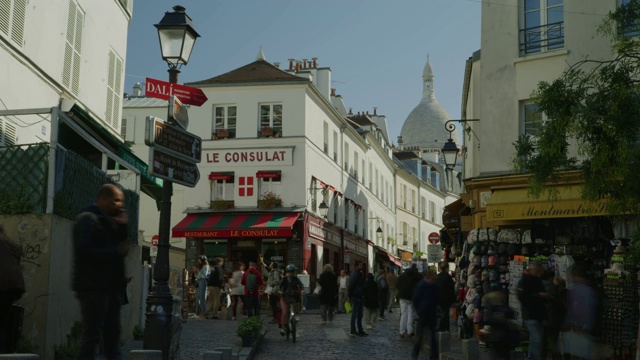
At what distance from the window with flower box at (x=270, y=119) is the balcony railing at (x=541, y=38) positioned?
19672mm

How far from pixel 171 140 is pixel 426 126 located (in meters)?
136

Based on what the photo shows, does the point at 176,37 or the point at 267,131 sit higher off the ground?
the point at 267,131

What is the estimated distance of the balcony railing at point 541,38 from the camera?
1906 centimetres

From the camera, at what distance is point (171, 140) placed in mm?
10008

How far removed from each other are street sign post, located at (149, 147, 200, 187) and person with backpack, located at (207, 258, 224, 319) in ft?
40.7

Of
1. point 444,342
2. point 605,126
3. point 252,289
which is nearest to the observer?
point 605,126

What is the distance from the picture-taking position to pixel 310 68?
49438mm

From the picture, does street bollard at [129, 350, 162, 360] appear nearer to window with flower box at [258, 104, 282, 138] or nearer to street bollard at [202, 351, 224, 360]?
street bollard at [202, 351, 224, 360]

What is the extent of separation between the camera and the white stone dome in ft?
456

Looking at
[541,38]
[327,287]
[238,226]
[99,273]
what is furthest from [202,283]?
[99,273]

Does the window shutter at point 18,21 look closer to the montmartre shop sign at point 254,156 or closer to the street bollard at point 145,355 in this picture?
the street bollard at point 145,355

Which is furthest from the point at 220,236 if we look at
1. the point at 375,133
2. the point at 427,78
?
the point at 427,78

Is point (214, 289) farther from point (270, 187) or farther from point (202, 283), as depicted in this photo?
point (270, 187)

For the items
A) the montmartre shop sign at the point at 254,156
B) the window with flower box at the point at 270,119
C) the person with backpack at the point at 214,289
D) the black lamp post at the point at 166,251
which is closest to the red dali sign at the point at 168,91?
the black lamp post at the point at 166,251
